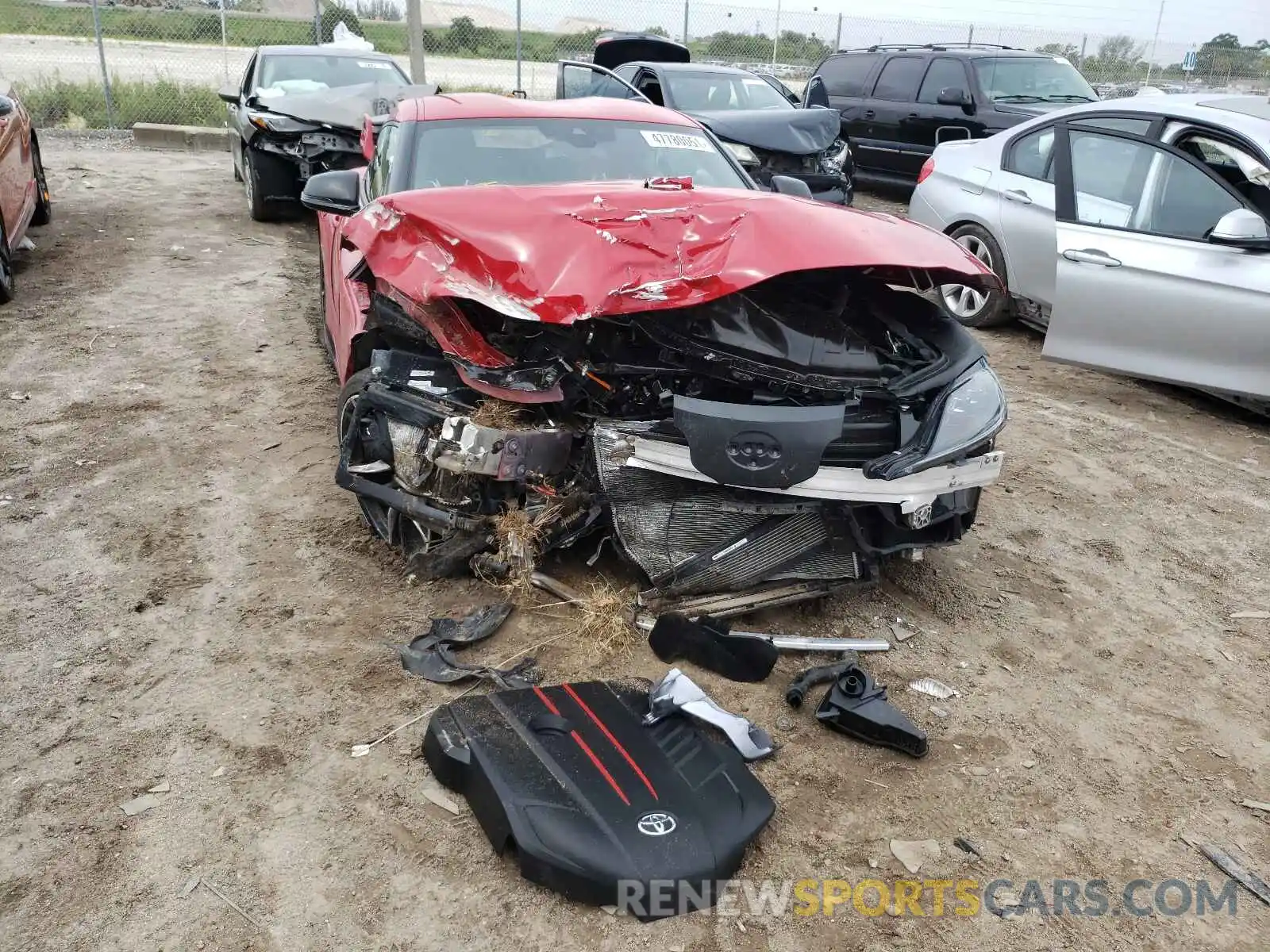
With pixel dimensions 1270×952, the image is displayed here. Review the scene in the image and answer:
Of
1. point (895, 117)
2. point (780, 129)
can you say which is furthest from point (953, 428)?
point (895, 117)

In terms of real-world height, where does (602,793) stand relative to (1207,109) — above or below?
below

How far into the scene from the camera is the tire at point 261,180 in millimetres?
8867

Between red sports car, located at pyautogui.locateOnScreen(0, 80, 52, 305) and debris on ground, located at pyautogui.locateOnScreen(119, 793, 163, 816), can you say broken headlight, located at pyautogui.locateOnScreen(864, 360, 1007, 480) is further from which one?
red sports car, located at pyautogui.locateOnScreen(0, 80, 52, 305)

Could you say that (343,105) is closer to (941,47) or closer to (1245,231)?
(941,47)

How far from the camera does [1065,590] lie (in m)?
3.76

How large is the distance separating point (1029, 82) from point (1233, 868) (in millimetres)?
9386

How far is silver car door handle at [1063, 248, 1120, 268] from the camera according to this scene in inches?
201

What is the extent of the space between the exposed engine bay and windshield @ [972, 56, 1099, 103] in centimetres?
769

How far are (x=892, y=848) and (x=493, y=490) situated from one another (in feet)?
5.60

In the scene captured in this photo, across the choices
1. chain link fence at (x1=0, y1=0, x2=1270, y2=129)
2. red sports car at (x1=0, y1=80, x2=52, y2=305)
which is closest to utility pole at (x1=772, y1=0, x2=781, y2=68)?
chain link fence at (x1=0, y1=0, x2=1270, y2=129)

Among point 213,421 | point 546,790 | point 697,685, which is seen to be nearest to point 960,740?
point 697,685

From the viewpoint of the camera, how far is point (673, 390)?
3.15 m

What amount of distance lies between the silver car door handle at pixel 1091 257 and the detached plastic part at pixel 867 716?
10.7 feet

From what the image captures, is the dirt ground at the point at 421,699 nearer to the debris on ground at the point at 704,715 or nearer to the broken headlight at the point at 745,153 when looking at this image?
the debris on ground at the point at 704,715
